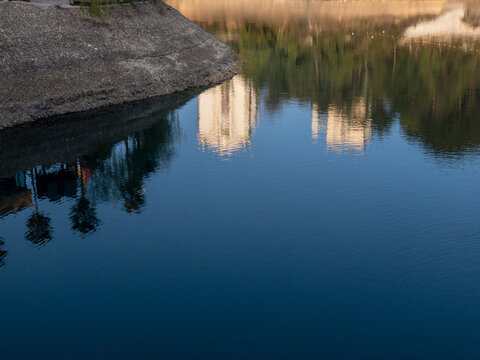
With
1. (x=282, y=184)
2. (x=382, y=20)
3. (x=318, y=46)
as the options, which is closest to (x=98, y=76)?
(x=282, y=184)

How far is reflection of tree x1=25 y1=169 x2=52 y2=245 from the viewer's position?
31.4m

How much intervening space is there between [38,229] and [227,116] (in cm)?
2744

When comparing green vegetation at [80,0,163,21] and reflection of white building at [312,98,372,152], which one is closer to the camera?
reflection of white building at [312,98,372,152]

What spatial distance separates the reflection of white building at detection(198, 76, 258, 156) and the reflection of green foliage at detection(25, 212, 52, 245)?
53.4ft

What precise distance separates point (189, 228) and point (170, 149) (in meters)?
16.2

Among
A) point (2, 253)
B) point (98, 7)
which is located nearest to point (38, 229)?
point (2, 253)

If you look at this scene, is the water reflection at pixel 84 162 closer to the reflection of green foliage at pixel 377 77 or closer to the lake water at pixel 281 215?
the lake water at pixel 281 215

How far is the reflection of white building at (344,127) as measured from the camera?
48.2m

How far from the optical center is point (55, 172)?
41.8 metres

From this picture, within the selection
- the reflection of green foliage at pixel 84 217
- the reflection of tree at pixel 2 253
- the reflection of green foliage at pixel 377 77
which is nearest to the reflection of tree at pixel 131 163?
the reflection of green foliage at pixel 84 217

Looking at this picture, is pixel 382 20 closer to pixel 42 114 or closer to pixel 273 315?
pixel 42 114

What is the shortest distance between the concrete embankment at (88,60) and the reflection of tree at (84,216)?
51.2 feet

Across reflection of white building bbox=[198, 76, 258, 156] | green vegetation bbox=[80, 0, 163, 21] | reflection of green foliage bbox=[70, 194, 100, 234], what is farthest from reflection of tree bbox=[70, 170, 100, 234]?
green vegetation bbox=[80, 0, 163, 21]

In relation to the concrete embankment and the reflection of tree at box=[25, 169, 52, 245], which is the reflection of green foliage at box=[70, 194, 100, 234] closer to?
the reflection of tree at box=[25, 169, 52, 245]
